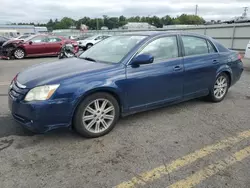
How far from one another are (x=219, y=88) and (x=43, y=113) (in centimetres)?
369

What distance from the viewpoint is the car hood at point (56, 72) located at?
334 centimetres

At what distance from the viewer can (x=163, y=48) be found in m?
4.28

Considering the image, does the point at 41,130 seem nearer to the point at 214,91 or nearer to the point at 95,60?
the point at 95,60

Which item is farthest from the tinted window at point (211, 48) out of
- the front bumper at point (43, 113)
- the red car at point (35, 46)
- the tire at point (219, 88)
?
the red car at point (35, 46)

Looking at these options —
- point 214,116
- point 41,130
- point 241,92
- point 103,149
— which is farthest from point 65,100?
point 241,92

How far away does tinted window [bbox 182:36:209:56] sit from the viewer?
4598mm

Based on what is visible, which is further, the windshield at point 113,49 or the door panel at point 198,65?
the door panel at point 198,65

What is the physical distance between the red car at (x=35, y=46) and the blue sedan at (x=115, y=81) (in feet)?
34.9

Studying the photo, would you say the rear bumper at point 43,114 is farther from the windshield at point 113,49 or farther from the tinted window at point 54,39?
the tinted window at point 54,39

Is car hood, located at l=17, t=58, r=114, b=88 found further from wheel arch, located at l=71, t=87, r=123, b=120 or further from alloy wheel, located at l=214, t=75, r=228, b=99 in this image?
alloy wheel, located at l=214, t=75, r=228, b=99

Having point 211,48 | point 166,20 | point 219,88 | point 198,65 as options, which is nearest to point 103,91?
point 198,65

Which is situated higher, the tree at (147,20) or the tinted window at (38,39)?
the tree at (147,20)

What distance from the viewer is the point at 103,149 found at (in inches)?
130

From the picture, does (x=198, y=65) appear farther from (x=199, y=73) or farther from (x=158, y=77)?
(x=158, y=77)
